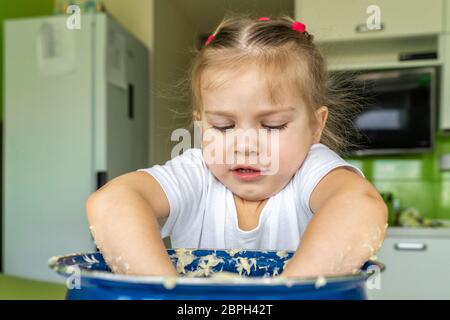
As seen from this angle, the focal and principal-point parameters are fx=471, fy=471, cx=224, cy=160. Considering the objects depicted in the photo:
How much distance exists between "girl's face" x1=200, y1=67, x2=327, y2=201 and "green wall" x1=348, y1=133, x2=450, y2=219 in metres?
2.12

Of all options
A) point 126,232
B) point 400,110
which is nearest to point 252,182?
point 126,232

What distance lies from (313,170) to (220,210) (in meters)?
0.20

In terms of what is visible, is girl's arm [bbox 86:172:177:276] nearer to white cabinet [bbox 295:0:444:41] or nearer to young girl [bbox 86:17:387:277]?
young girl [bbox 86:17:387:277]

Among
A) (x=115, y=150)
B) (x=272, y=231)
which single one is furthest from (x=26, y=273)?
(x=272, y=231)

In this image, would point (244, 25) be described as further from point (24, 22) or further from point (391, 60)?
point (391, 60)

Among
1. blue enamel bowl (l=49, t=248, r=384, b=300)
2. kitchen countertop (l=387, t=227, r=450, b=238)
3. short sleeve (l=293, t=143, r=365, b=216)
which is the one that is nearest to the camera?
blue enamel bowl (l=49, t=248, r=384, b=300)

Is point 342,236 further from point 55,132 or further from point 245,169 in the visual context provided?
point 55,132

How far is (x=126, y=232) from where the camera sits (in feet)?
1.61

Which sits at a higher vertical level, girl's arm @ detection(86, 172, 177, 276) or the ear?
the ear

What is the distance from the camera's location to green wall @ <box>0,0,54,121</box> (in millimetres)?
2926

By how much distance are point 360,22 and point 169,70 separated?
144 centimetres

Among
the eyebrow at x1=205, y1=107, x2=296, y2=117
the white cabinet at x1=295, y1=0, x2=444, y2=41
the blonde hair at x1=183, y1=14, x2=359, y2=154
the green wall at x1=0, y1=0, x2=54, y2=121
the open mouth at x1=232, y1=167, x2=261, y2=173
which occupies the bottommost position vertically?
the open mouth at x1=232, y1=167, x2=261, y2=173

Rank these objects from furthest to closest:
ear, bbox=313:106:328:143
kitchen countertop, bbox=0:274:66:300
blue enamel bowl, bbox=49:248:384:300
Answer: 1. kitchen countertop, bbox=0:274:66:300
2. ear, bbox=313:106:328:143
3. blue enamel bowl, bbox=49:248:384:300

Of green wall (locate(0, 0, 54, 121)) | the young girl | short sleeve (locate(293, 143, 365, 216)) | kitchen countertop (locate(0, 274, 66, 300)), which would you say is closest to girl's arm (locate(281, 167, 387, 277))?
the young girl
